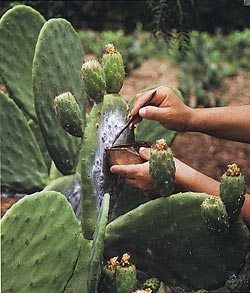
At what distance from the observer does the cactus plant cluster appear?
Answer: 1766mm

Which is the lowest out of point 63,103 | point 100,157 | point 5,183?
point 5,183

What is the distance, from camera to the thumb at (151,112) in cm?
204

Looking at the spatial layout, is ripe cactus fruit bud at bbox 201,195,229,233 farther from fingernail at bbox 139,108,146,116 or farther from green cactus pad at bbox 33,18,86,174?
green cactus pad at bbox 33,18,86,174

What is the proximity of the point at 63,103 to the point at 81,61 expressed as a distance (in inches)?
20.0

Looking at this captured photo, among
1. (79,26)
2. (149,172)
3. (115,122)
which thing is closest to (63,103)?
(115,122)

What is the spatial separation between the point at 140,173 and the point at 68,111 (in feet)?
0.79

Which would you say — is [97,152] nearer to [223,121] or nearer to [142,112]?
[142,112]

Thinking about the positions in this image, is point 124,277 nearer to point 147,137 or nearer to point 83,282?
point 83,282

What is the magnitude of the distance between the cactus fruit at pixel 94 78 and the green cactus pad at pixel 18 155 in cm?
57

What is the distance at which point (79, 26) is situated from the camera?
18.0 ft

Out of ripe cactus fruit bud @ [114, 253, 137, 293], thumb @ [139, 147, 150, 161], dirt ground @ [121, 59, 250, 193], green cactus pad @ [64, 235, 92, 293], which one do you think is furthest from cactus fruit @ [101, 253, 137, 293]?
dirt ground @ [121, 59, 250, 193]

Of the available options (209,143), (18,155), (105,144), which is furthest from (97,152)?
(209,143)

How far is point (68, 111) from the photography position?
2.01 m

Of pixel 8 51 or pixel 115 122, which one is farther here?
pixel 8 51
